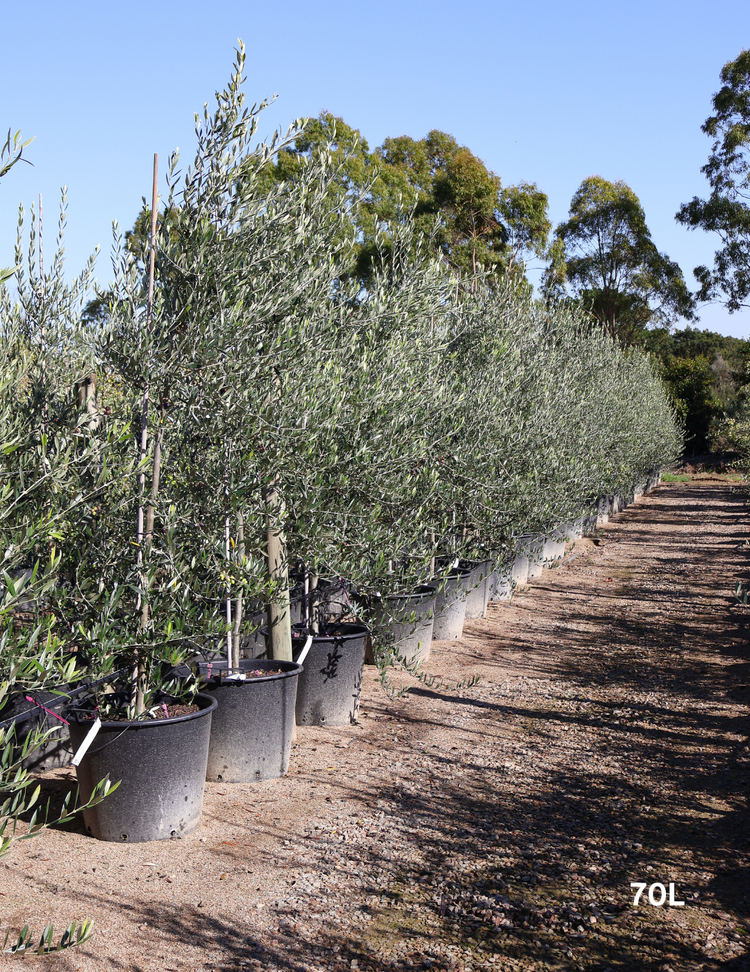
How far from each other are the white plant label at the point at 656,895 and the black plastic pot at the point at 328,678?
3.02m

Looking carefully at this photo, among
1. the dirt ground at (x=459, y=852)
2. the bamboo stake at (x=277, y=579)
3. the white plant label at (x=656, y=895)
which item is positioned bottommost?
the dirt ground at (x=459, y=852)

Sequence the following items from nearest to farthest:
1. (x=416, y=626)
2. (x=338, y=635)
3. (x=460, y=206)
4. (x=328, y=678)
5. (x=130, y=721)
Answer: (x=130, y=721)
(x=328, y=678)
(x=338, y=635)
(x=416, y=626)
(x=460, y=206)

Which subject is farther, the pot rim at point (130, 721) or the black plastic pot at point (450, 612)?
the black plastic pot at point (450, 612)

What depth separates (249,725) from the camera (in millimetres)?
5652

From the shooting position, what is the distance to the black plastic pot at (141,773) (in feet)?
15.3

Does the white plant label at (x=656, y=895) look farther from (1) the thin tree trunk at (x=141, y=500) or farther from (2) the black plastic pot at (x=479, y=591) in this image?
(2) the black plastic pot at (x=479, y=591)

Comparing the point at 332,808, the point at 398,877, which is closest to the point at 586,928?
the point at 398,877

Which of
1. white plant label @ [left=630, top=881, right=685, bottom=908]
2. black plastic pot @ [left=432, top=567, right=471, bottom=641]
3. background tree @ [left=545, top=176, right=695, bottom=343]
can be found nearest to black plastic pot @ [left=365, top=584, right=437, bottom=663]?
black plastic pot @ [left=432, top=567, right=471, bottom=641]

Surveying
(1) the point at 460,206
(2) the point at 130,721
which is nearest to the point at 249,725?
(2) the point at 130,721

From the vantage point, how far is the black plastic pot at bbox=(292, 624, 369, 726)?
6.77 meters

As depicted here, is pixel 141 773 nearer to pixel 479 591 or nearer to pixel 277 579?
pixel 277 579

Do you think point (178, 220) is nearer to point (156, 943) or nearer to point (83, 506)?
point (83, 506)

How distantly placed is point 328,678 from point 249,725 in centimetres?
129

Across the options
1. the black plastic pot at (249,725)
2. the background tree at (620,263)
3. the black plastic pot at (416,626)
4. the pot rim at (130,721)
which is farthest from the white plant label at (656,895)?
the background tree at (620,263)
